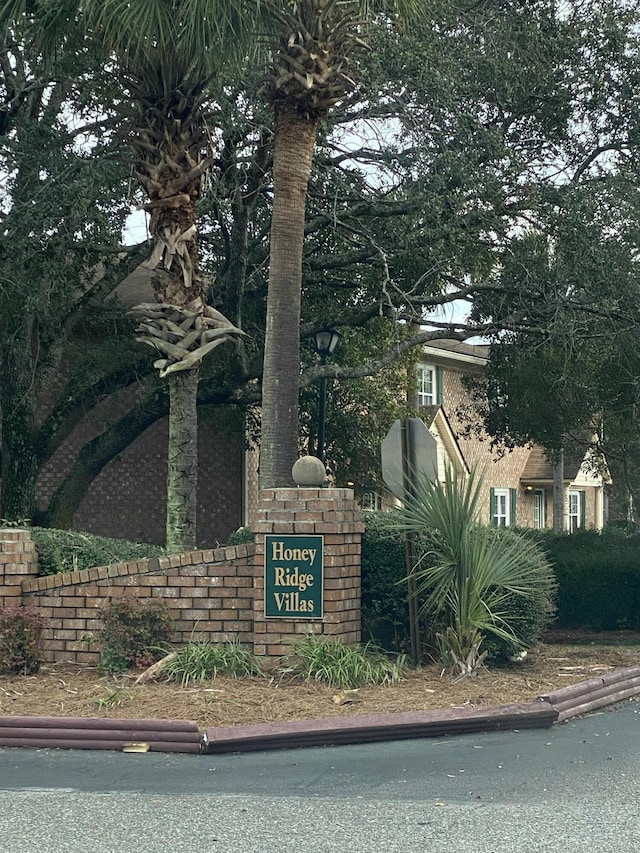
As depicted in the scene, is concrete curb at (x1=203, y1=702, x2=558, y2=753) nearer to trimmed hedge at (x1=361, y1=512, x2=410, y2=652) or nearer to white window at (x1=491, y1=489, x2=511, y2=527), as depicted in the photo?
trimmed hedge at (x1=361, y1=512, x2=410, y2=652)

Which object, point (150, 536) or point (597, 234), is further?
point (150, 536)

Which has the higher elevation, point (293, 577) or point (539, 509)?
point (539, 509)

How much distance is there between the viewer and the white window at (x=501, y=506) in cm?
3484

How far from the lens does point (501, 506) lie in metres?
35.5

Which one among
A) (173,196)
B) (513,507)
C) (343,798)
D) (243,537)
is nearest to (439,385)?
(513,507)

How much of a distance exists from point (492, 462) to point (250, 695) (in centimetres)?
2673

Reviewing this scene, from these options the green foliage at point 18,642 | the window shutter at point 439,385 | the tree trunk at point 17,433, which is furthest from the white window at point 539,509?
the green foliage at point 18,642

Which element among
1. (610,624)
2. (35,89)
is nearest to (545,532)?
(610,624)

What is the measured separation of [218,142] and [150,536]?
1117 cm

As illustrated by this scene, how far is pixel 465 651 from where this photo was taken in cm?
1077

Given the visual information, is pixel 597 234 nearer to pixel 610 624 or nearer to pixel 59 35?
pixel 610 624

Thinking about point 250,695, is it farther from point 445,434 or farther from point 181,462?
point 445,434

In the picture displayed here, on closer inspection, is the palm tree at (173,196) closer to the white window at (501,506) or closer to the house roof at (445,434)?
the house roof at (445,434)

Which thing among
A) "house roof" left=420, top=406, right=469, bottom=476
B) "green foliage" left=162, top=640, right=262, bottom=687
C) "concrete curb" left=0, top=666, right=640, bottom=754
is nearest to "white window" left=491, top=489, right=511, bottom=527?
"house roof" left=420, top=406, right=469, bottom=476
